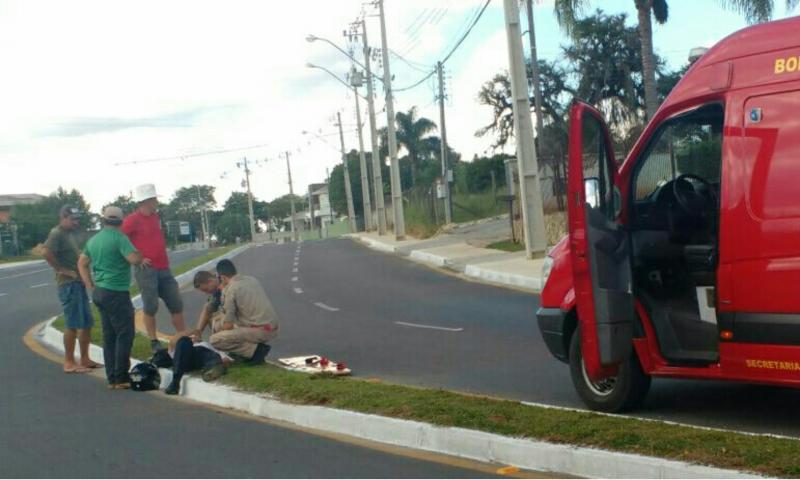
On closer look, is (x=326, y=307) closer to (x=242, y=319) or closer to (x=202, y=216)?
(x=242, y=319)

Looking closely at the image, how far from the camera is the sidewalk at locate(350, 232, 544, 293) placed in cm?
1953

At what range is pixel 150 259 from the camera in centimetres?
1180

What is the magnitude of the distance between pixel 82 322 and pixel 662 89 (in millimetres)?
32998

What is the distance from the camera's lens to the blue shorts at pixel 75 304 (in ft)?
37.8

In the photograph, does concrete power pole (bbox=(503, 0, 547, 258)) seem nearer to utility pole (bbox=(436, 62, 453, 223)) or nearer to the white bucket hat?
the white bucket hat

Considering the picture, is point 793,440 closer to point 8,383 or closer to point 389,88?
point 8,383

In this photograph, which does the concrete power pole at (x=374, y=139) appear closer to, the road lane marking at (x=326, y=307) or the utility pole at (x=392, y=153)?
the utility pole at (x=392, y=153)

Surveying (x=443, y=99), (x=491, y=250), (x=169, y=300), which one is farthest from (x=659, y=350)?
(x=443, y=99)

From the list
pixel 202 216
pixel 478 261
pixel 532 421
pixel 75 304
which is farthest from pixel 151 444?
pixel 202 216

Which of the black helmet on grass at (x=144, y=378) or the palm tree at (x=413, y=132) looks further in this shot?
the palm tree at (x=413, y=132)

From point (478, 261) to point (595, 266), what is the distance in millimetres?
17606

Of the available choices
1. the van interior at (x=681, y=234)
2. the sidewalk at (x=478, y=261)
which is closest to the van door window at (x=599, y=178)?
the van interior at (x=681, y=234)

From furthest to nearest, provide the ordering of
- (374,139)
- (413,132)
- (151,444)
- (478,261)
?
(413,132)
(374,139)
(478,261)
(151,444)

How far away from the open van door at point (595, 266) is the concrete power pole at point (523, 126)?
16.1 meters
